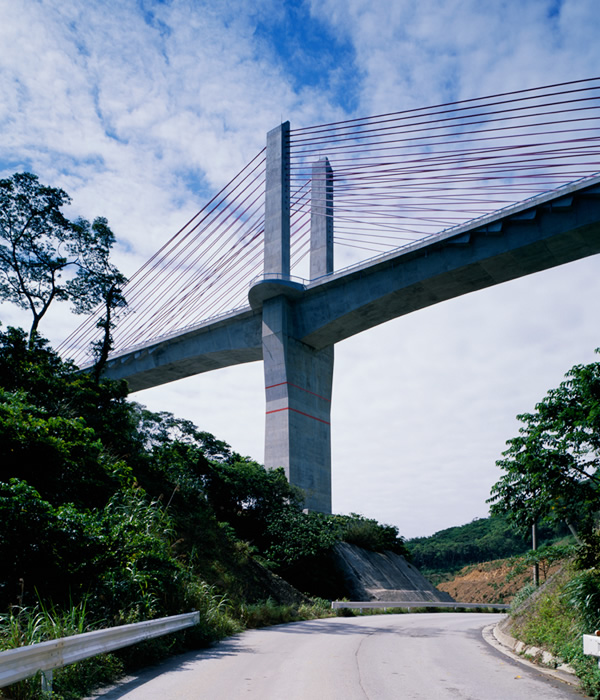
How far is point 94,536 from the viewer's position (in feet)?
29.5

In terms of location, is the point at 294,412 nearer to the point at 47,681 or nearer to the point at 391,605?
the point at 391,605

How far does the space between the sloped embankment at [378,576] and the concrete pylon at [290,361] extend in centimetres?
330

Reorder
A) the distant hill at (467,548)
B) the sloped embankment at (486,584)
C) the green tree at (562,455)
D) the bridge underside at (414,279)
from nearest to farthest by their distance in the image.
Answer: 1. the green tree at (562,455)
2. the bridge underside at (414,279)
3. the sloped embankment at (486,584)
4. the distant hill at (467,548)

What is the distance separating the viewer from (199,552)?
A: 18.2m

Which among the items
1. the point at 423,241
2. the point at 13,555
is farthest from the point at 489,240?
the point at 13,555

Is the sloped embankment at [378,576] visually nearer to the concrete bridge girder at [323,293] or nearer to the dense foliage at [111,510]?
the dense foliage at [111,510]

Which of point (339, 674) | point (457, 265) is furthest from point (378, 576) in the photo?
point (339, 674)

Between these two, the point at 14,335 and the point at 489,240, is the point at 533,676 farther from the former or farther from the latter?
→ the point at 489,240

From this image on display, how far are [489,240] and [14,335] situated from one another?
20464mm

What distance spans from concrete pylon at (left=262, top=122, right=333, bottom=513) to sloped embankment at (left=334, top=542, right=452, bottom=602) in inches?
130

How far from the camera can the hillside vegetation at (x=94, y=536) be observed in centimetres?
827

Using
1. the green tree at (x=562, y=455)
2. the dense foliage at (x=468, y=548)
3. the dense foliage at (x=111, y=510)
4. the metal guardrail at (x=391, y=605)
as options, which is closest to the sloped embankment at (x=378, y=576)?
the metal guardrail at (x=391, y=605)

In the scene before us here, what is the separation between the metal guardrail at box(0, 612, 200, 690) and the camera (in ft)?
15.6

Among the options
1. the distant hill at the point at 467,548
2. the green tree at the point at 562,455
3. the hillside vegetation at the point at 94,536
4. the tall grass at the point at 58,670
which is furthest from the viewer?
the distant hill at the point at 467,548
